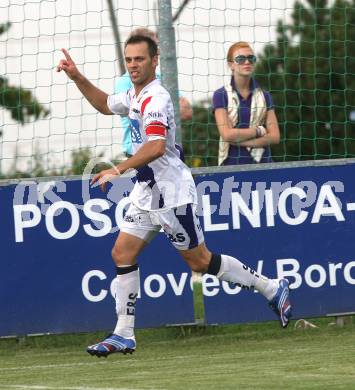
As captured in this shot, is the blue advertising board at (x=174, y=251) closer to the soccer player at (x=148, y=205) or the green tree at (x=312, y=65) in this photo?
the green tree at (x=312, y=65)

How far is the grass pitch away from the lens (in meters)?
7.85

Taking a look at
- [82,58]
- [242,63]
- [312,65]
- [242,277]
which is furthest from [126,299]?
[312,65]

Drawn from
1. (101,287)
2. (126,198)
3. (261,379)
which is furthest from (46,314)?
(261,379)

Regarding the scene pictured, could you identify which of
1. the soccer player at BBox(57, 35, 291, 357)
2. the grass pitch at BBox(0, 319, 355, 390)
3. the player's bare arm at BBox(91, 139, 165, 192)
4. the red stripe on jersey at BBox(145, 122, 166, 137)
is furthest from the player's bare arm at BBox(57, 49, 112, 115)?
the grass pitch at BBox(0, 319, 355, 390)

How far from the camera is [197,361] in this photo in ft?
30.6

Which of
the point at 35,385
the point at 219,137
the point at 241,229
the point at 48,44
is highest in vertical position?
the point at 48,44

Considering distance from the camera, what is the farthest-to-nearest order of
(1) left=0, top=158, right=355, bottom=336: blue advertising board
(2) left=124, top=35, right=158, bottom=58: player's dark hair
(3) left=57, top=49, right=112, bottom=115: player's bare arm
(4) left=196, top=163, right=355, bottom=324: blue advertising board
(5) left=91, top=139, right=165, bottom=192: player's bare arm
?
1. (4) left=196, top=163, right=355, bottom=324: blue advertising board
2. (1) left=0, top=158, right=355, bottom=336: blue advertising board
3. (3) left=57, top=49, right=112, bottom=115: player's bare arm
4. (2) left=124, top=35, right=158, bottom=58: player's dark hair
5. (5) left=91, top=139, right=165, bottom=192: player's bare arm

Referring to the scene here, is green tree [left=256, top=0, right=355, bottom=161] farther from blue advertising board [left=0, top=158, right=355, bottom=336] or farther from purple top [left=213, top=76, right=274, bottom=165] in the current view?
blue advertising board [left=0, top=158, right=355, bottom=336]

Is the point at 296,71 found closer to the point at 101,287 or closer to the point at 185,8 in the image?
the point at 185,8

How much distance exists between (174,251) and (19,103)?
1881 millimetres

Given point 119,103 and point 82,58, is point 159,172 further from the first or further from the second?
point 82,58

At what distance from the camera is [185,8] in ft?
36.8

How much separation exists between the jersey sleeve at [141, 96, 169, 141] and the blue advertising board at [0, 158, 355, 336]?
1813 millimetres

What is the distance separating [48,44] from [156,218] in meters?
2.42
